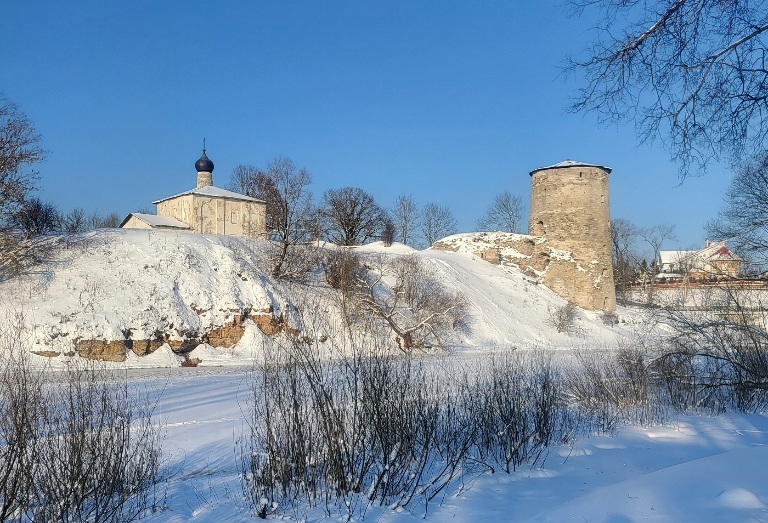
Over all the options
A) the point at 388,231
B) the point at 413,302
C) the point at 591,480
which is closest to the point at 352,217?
the point at 388,231

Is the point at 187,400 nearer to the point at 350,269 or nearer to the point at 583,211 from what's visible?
the point at 350,269

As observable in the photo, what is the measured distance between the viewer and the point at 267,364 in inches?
210

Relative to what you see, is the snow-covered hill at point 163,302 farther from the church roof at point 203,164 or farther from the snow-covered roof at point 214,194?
the church roof at point 203,164

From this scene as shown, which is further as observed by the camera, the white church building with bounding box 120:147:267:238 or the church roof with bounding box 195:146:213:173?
the church roof with bounding box 195:146:213:173

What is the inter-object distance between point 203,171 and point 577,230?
984 inches

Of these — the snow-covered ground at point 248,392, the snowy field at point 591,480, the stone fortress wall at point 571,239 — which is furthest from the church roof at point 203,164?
the snowy field at point 591,480

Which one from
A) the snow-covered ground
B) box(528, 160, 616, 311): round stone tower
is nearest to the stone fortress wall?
box(528, 160, 616, 311): round stone tower

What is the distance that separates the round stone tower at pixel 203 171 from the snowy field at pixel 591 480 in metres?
35.2

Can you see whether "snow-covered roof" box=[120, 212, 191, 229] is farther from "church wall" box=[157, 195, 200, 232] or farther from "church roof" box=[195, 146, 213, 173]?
"church roof" box=[195, 146, 213, 173]

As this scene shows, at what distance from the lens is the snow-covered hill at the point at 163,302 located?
17328 millimetres

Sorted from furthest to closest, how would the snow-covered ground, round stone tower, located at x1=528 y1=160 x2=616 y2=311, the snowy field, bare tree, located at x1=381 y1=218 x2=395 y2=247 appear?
bare tree, located at x1=381 y1=218 x2=395 y2=247
round stone tower, located at x1=528 y1=160 x2=616 y2=311
the snow-covered ground
the snowy field

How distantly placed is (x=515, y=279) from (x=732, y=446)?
26.5 meters

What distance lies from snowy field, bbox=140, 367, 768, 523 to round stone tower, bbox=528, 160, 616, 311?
2542 cm

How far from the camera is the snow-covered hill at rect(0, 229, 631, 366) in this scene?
17.3m
